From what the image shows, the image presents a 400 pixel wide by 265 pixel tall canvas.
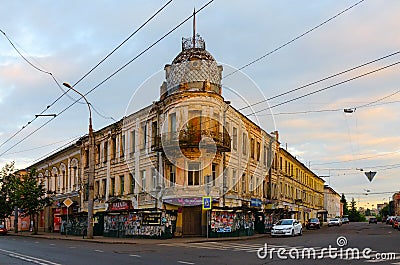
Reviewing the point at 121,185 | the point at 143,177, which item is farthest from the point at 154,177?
the point at 121,185

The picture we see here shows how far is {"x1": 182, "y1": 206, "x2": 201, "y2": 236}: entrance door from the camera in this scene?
3878 centimetres

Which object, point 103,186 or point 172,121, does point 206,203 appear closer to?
point 172,121

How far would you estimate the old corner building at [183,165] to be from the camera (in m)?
38.1

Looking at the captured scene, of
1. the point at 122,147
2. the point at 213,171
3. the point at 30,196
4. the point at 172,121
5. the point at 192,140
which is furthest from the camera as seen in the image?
the point at 30,196

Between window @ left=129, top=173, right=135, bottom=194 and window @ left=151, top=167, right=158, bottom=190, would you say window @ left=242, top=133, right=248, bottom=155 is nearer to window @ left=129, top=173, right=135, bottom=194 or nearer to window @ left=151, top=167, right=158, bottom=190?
window @ left=151, top=167, right=158, bottom=190

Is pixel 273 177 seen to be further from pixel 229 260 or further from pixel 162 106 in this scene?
pixel 229 260

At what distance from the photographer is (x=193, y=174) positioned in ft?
126

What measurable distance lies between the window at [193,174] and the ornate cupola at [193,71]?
5570 millimetres

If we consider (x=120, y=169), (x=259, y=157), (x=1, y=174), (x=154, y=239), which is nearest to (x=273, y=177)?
(x=259, y=157)

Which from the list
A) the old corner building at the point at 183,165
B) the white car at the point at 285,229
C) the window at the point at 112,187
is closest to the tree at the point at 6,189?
the old corner building at the point at 183,165

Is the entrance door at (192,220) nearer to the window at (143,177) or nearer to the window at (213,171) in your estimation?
the window at (213,171)

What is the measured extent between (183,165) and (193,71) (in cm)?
697

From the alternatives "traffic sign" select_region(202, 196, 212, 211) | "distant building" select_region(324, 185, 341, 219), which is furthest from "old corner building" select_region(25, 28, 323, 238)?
"distant building" select_region(324, 185, 341, 219)

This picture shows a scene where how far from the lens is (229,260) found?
19.5 m
